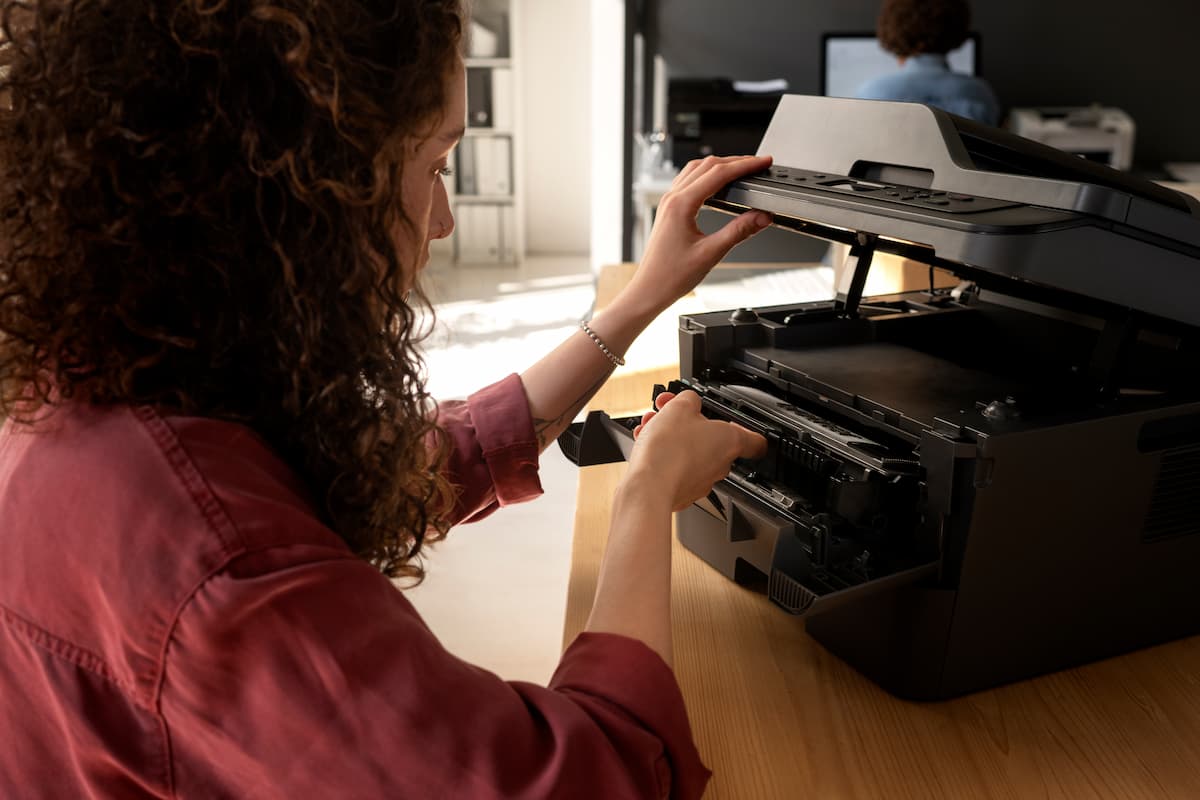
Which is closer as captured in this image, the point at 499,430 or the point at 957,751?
the point at 957,751

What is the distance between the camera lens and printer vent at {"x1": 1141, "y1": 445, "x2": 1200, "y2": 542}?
855mm

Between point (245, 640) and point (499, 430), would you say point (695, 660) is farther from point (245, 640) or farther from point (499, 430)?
point (245, 640)

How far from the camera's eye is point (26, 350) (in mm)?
577

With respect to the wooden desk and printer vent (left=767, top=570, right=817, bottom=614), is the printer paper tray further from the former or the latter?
the wooden desk

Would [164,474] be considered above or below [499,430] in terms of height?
above

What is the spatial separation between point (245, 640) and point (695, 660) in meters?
0.51

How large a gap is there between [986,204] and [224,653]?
24.2 inches

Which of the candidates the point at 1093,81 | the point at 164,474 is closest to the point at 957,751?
the point at 164,474

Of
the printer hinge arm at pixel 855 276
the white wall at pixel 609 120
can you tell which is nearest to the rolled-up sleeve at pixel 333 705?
the printer hinge arm at pixel 855 276

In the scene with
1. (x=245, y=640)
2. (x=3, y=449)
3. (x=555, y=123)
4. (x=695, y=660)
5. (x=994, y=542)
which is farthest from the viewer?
(x=555, y=123)

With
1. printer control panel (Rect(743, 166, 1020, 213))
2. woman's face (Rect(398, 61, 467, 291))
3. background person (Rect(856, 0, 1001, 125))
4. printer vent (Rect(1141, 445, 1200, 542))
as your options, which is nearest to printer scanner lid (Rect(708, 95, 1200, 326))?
printer control panel (Rect(743, 166, 1020, 213))

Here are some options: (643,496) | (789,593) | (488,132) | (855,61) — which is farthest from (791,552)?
(488,132)

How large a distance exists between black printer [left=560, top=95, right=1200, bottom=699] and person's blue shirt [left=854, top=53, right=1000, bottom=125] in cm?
234

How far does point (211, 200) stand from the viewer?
0.54 metres
